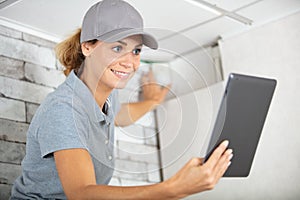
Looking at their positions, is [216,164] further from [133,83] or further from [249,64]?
[249,64]

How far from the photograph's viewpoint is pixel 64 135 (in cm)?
146

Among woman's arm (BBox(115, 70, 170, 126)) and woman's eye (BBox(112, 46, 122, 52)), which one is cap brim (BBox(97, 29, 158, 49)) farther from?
woman's arm (BBox(115, 70, 170, 126))

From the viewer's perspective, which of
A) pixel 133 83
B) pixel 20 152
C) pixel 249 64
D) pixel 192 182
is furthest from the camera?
pixel 249 64

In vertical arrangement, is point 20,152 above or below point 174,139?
below

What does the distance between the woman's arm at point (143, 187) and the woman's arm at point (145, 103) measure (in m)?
0.26

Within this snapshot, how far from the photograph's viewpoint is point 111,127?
1.71m

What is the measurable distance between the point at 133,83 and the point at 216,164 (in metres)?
0.45

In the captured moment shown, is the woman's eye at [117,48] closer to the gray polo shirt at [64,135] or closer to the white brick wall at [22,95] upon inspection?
the gray polo shirt at [64,135]

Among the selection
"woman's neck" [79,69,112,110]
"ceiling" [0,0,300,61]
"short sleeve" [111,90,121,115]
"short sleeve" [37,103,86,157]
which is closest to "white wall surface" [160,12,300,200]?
"ceiling" [0,0,300,61]

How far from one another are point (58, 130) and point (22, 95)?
69 centimetres

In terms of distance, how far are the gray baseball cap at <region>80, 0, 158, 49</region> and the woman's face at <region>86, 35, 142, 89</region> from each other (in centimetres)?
2

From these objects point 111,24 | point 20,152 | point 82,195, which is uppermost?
point 111,24

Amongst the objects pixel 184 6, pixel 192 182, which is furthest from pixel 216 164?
pixel 184 6

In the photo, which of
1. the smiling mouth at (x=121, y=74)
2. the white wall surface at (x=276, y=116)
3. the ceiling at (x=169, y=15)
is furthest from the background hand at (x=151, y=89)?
the white wall surface at (x=276, y=116)
